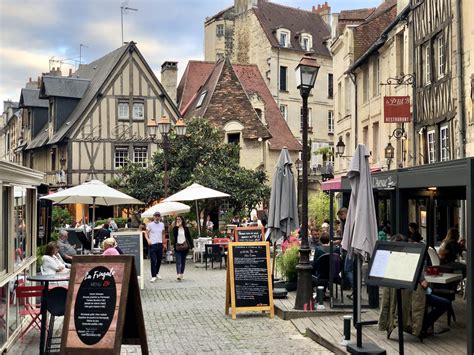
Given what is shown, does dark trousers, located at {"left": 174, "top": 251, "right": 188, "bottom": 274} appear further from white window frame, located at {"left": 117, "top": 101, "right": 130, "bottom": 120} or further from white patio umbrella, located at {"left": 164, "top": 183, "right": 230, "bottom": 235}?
white window frame, located at {"left": 117, "top": 101, "right": 130, "bottom": 120}

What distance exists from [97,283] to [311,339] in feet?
12.0

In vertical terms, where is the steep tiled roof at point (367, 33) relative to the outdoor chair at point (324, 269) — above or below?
above

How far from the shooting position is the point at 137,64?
38.8 meters

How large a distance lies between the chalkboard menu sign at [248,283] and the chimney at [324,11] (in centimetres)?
5448

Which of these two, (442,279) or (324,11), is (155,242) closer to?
(442,279)

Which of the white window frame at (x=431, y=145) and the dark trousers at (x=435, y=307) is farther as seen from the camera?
the white window frame at (x=431, y=145)

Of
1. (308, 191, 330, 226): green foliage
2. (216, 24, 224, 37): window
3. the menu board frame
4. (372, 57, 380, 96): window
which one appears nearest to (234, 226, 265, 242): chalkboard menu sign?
the menu board frame

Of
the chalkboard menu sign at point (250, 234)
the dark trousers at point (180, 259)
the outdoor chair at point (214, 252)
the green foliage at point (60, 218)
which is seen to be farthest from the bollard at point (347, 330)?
the green foliage at point (60, 218)

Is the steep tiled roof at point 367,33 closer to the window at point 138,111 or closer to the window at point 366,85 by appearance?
the window at point 366,85

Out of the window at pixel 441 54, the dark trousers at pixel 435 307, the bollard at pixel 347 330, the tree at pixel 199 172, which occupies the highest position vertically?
the window at pixel 441 54

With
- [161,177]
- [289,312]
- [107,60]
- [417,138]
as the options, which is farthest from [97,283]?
[107,60]

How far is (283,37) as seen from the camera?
5875cm

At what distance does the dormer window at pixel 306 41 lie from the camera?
196 feet

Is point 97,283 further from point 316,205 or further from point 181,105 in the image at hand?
point 181,105
